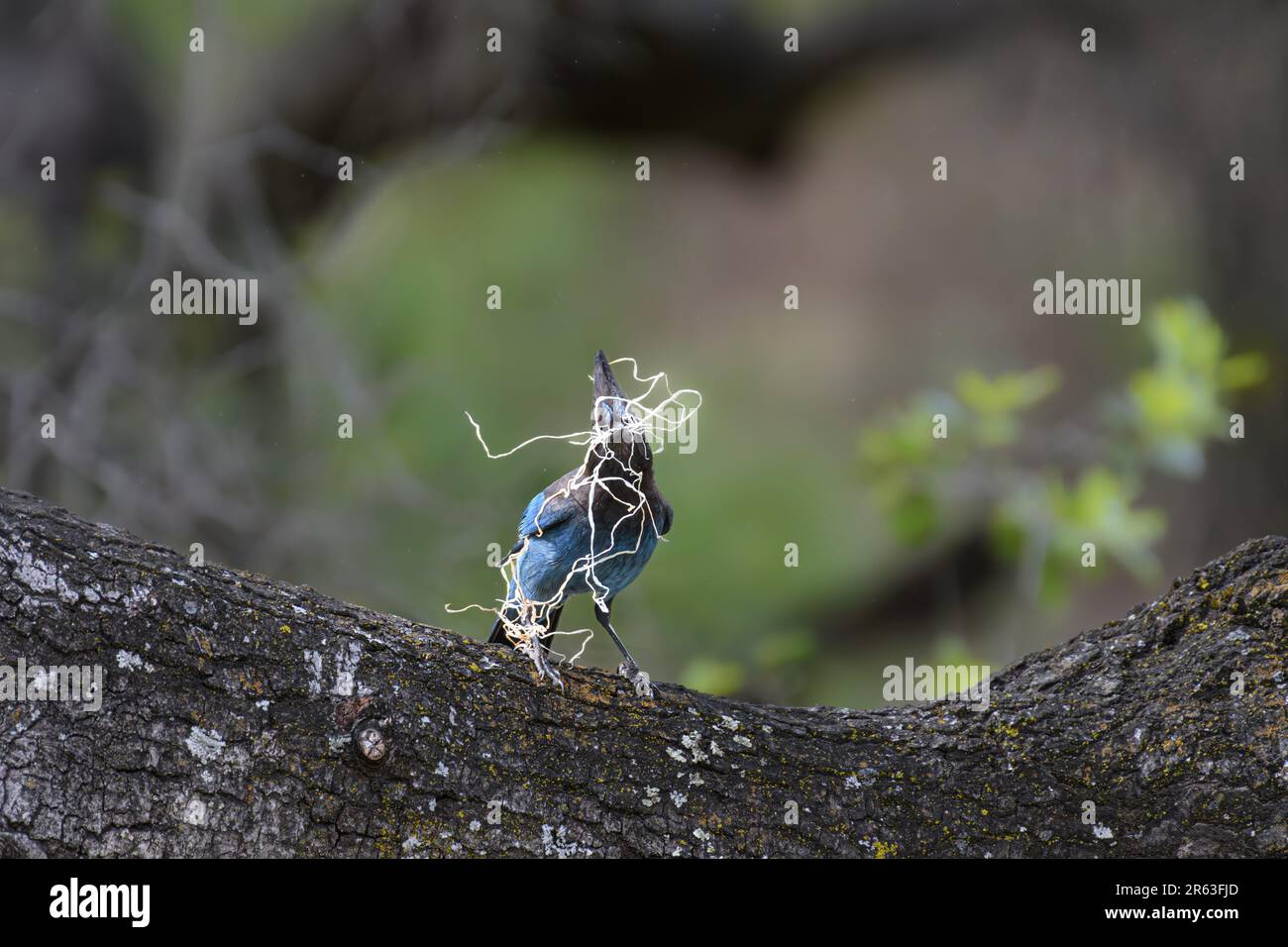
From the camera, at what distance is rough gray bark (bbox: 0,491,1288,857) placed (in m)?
2.20

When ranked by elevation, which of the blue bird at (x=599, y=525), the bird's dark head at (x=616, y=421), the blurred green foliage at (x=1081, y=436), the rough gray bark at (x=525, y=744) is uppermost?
the blurred green foliage at (x=1081, y=436)

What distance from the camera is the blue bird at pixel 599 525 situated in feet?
10.3

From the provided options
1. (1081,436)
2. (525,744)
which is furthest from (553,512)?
(1081,436)

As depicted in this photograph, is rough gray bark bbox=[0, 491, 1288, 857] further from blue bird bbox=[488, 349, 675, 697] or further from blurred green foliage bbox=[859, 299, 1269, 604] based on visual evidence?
blurred green foliage bbox=[859, 299, 1269, 604]

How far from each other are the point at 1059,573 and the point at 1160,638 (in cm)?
247

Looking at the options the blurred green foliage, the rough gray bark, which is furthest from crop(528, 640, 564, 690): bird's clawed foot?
the blurred green foliage

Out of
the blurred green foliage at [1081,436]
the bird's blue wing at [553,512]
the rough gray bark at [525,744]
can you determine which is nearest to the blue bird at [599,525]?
the bird's blue wing at [553,512]

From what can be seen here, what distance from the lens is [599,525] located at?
328 centimetres

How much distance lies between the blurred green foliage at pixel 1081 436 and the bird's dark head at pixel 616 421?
215 cm

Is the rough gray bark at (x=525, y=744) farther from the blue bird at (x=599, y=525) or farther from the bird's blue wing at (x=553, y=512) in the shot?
the bird's blue wing at (x=553, y=512)

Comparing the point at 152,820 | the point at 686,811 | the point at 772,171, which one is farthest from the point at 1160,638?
the point at 772,171

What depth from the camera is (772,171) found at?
25.0ft

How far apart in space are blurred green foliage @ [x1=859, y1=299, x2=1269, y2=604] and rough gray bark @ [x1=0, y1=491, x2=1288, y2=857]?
7.03ft

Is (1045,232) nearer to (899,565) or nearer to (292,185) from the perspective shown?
(899,565)
